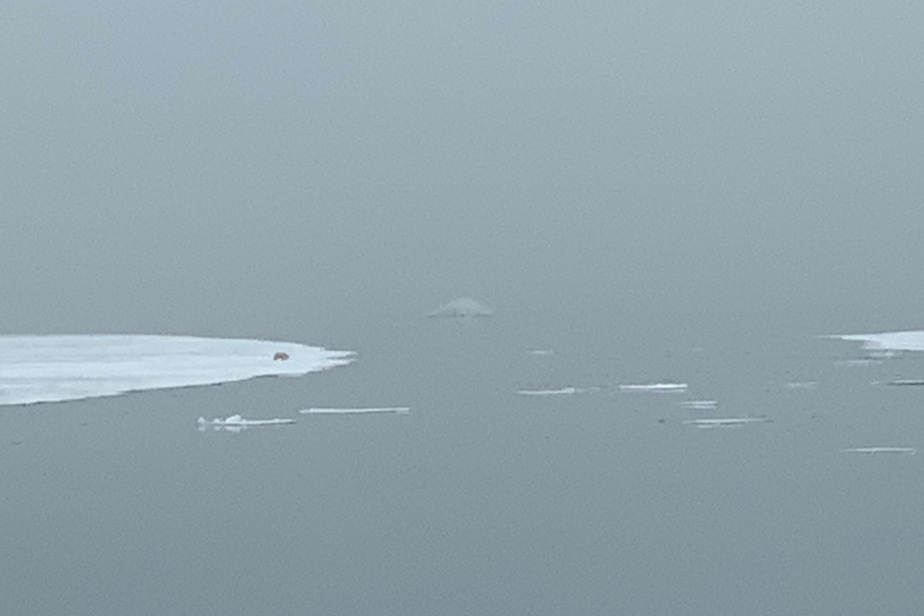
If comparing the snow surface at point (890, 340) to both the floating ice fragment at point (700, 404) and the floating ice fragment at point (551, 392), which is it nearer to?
the floating ice fragment at point (551, 392)

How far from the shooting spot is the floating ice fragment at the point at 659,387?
12.0 m

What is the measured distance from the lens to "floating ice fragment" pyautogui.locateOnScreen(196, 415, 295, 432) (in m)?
9.51

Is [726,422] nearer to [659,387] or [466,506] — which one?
[659,387]

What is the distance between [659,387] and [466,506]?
5.63 meters

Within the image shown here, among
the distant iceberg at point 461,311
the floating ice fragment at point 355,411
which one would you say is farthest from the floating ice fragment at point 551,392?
the distant iceberg at point 461,311

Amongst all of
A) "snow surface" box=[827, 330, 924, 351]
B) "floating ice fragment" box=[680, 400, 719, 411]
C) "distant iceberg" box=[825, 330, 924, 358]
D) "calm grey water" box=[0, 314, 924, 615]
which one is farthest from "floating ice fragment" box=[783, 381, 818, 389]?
"snow surface" box=[827, 330, 924, 351]

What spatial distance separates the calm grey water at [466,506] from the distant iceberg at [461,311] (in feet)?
66.3

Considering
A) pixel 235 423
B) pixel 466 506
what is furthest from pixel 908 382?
pixel 466 506

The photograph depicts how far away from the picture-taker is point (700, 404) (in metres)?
10.8

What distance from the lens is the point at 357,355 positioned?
17.9 metres

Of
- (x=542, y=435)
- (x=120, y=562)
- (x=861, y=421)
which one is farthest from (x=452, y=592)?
(x=861, y=421)

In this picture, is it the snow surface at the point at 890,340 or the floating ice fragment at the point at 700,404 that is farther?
the snow surface at the point at 890,340

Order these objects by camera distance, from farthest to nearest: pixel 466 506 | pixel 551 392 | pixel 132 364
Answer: pixel 132 364 → pixel 551 392 → pixel 466 506

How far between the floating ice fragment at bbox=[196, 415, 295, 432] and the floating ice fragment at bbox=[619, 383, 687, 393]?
10.0ft
